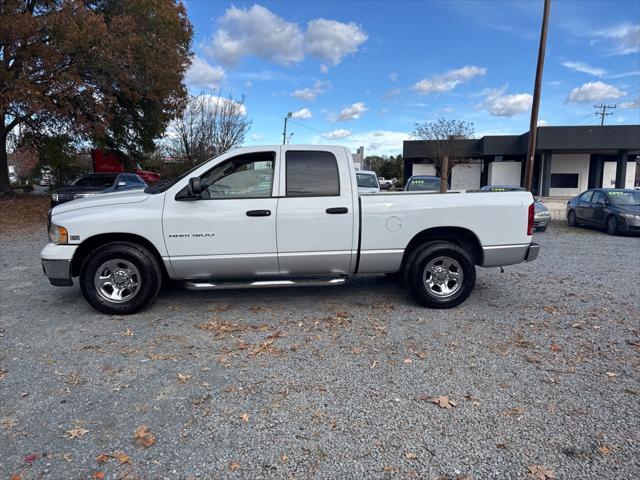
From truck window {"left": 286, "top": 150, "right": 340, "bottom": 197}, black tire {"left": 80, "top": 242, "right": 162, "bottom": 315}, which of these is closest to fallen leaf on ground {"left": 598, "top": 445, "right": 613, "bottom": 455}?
truck window {"left": 286, "top": 150, "right": 340, "bottom": 197}

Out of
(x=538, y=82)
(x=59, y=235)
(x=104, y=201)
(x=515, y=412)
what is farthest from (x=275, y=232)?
(x=538, y=82)

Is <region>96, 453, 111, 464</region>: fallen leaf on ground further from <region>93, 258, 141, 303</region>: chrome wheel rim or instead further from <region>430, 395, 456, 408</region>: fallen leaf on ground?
<region>93, 258, 141, 303</region>: chrome wheel rim

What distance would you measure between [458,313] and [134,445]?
3.86 m

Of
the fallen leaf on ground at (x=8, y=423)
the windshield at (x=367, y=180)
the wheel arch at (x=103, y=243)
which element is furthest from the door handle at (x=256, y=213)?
the windshield at (x=367, y=180)

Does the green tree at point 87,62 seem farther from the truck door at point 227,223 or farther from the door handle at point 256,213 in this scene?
the door handle at point 256,213

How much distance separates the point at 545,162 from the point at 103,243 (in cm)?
3686

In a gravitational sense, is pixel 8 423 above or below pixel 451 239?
below

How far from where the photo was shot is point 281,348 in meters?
4.33

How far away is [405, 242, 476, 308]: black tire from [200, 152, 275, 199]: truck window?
77.6 inches

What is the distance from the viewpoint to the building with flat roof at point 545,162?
32.4 meters

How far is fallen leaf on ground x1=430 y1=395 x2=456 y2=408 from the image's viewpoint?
10.8 feet

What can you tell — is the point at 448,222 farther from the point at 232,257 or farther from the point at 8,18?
the point at 8,18

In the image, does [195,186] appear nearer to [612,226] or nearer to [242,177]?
[242,177]

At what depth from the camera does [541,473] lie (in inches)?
102
